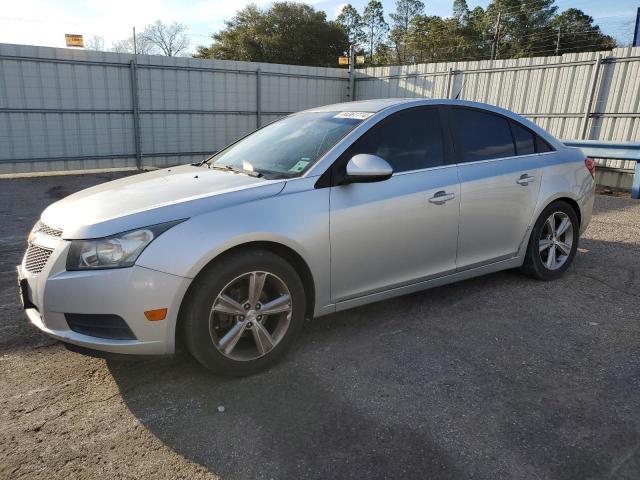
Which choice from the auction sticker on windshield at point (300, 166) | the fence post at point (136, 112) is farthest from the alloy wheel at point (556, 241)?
the fence post at point (136, 112)

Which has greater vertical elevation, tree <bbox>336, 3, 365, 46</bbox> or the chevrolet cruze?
tree <bbox>336, 3, 365, 46</bbox>

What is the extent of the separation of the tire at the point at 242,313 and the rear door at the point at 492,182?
1.57m

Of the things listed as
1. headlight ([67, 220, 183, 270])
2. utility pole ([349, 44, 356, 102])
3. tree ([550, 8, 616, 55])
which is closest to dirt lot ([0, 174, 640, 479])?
headlight ([67, 220, 183, 270])

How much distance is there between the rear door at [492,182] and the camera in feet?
12.7

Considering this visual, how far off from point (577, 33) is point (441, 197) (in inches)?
2053

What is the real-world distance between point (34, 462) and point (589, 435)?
2.66 m

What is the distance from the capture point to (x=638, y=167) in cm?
884

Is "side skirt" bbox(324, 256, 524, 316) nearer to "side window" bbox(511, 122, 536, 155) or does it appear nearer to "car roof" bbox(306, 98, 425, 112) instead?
"side window" bbox(511, 122, 536, 155)

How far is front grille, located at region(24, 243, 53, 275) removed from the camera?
2748 mm

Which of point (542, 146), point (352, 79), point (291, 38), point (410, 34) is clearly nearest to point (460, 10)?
point (410, 34)

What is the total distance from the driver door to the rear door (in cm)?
15

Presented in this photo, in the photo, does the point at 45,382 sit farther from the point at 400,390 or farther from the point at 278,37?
the point at 278,37

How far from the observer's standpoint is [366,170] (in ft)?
10.2

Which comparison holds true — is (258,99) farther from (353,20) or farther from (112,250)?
(353,20)
